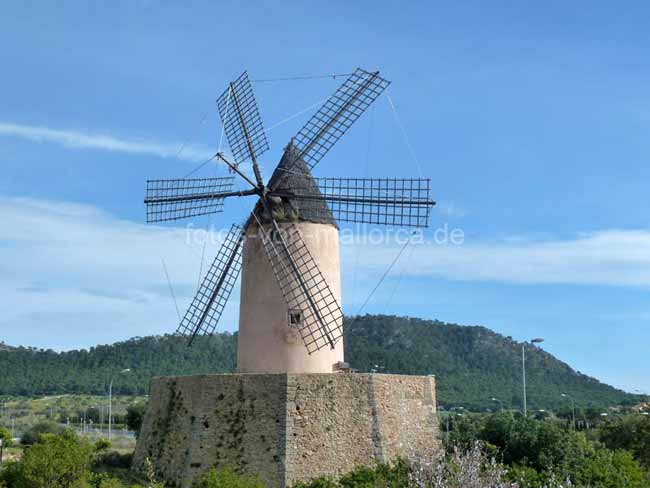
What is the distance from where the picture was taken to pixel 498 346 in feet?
295

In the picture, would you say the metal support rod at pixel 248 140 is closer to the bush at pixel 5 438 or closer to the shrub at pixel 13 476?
the shrub at pixel 13 476

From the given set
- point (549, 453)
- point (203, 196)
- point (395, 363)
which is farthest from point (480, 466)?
point (395, 363)

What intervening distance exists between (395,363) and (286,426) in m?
49.6

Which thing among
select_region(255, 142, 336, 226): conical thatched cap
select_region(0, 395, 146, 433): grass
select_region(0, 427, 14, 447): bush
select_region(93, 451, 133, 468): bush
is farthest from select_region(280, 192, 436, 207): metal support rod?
select_region(0, 395, 146, 433): grass

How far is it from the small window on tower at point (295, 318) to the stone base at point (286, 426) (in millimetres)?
1642

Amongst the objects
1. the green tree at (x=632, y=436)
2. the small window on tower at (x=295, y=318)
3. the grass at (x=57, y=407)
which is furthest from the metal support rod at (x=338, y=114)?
the grass at (x=57, y=407)

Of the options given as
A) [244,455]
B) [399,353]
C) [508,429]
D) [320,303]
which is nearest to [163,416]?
[244,455]

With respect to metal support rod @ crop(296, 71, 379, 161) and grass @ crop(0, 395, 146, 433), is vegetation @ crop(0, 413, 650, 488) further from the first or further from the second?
grass @ crop(0, 395, 146, 433)

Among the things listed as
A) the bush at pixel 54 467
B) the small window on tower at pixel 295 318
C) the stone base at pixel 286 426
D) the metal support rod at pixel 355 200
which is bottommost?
the bush at pixel 54 467

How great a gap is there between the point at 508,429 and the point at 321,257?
4996 mm

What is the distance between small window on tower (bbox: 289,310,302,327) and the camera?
15867 millimetres

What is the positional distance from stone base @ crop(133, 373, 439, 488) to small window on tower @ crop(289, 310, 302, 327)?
1.64 metres

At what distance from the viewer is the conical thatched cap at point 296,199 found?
1625cm

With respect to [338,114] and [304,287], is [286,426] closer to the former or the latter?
[304,287]
